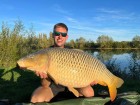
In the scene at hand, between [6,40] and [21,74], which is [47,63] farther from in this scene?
[6,40]

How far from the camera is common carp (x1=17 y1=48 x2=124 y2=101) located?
7.98ft

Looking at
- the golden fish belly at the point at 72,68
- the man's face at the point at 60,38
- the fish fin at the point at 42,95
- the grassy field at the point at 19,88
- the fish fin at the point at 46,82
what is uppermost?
the man's face at the point at 60,38

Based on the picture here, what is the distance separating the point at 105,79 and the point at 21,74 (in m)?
4.13

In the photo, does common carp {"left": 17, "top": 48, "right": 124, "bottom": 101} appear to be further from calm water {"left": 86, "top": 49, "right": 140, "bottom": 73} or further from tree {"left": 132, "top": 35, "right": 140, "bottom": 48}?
tree {"left": 132, "top": 35, "right": 140, "bottom": 48}

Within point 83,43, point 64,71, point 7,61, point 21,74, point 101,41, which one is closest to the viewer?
point 64,71

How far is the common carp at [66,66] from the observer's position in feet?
7.98

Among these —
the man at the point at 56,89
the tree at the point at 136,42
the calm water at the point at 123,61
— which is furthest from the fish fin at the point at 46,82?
the tree at the point at 136,42

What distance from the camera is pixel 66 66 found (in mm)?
2426

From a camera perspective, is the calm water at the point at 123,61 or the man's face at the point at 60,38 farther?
the calm water at the point at 123,61

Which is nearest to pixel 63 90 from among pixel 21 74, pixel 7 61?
pixel 21 74

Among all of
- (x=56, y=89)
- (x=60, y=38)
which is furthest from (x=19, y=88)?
(x=60, y=38)

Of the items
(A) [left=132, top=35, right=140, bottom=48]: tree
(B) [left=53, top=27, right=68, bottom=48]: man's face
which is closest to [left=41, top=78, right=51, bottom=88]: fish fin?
(B) [left=53, top=27, right=68, bottom=48]: man's face

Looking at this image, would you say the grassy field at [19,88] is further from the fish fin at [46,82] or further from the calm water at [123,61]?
the calm water at [123,61]

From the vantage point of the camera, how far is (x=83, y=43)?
1427 inches
